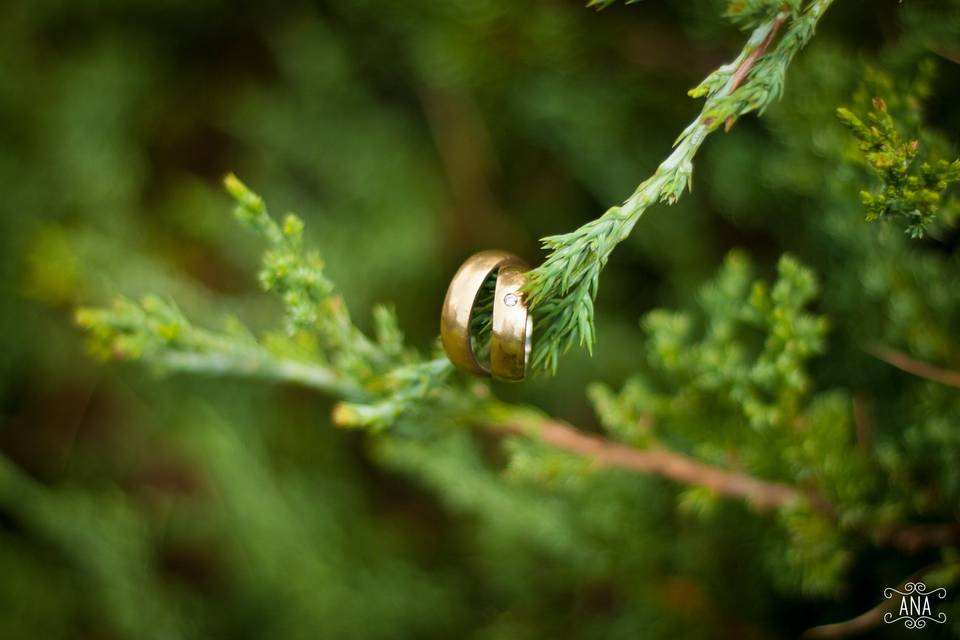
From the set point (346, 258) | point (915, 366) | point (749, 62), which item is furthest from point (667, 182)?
point (346, 258)

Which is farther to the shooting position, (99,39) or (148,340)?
(99,39)

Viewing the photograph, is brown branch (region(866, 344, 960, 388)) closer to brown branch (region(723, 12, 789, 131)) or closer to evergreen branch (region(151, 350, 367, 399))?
brown branch (region(723, 12, 789, 131))

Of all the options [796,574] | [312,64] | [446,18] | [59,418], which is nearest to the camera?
[796,574]

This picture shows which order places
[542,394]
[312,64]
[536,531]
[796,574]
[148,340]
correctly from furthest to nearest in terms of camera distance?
1. [312,64]
2. [542,394]
3. [536,531]
4. [796,574]
5. [148,340]

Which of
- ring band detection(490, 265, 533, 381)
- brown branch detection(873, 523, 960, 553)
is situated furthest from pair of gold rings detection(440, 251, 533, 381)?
brown branch detection(873, 523, 960, 553)

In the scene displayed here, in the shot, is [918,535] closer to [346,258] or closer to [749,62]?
[749,62]

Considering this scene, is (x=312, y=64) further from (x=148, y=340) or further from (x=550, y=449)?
(x=550, y=449)

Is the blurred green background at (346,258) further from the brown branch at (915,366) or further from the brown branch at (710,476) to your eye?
the brown branch at (710,476)

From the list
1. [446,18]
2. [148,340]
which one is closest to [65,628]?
[148,340]
